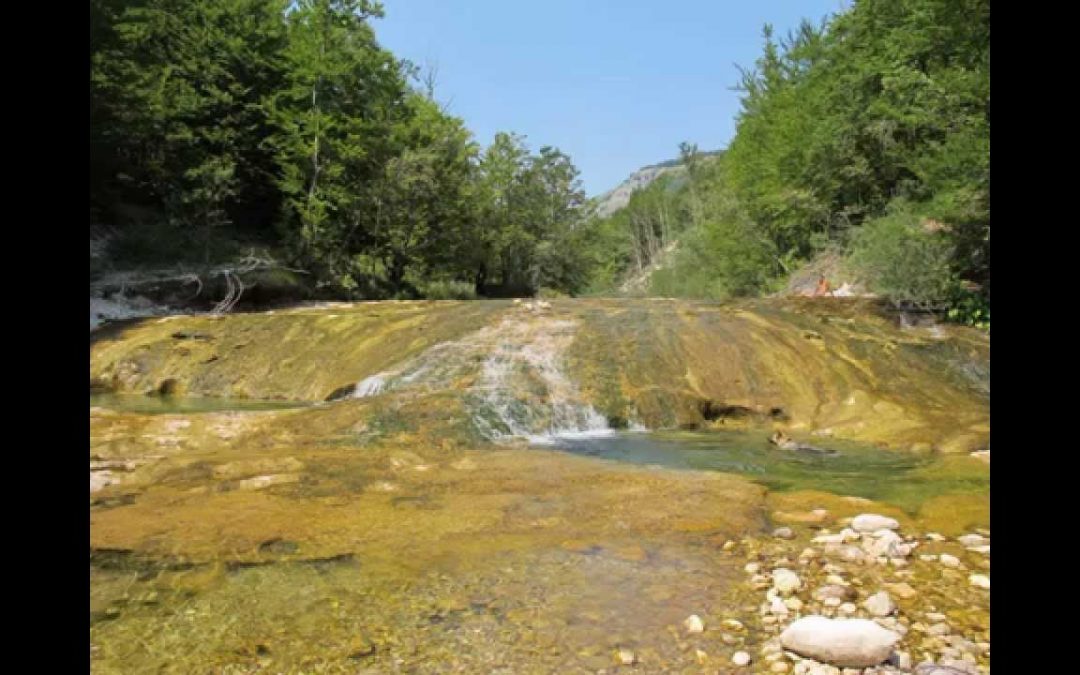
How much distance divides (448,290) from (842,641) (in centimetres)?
3141

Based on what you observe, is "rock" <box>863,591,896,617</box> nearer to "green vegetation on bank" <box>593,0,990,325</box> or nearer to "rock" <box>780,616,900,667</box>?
"rock" <box>780,616,900,667</box>

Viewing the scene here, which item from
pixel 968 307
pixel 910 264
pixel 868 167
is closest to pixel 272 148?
pixel 868 167

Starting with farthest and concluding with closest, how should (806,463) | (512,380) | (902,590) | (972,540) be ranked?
1. (512,380)
2. (806,463)
3. (972,540)
4. (902,590)

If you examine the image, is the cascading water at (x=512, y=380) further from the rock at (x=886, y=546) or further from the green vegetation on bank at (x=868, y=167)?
the green vegetation on bank at (x=868, y=167)

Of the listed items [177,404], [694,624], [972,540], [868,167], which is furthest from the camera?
[868,167]

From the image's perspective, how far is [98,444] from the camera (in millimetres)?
7301

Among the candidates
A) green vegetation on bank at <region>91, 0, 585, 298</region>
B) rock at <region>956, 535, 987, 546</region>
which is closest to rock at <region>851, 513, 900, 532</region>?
rock at <region>956, 535, 987, 546</region>

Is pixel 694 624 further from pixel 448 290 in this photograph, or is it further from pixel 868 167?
pixel 448 290

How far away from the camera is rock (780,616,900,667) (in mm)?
3025

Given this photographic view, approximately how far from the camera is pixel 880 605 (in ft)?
11.7

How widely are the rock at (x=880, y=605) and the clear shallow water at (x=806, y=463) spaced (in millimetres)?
2182

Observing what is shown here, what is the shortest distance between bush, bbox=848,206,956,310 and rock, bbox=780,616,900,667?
13343mm

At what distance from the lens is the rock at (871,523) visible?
4852mm
